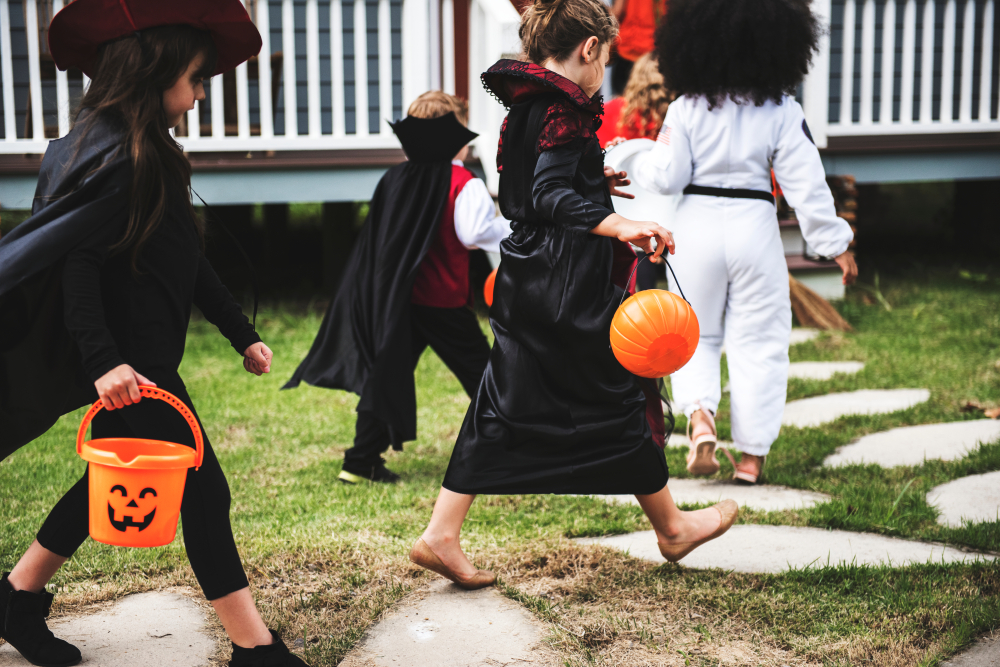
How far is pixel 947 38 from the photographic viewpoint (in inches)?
297

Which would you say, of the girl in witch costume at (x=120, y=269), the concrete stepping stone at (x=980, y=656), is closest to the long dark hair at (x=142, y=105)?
the girl in witch costume at (x=120, y=269)

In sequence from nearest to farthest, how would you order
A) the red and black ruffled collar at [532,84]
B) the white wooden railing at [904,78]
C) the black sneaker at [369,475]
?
1. the red and black ruffled collar at [532,84]
2. the black sneaker at [369,475]
3. the white wooden railing at [904,78]

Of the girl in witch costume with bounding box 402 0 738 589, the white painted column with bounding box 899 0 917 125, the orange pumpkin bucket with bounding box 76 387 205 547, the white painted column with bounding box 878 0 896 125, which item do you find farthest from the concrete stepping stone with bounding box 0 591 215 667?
the white painted column with bounding box 899 0 917 125

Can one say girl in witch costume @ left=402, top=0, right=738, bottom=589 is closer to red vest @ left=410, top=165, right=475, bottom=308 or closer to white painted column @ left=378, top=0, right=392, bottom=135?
red vest @ left=410, top=165, right=475, bottom=308

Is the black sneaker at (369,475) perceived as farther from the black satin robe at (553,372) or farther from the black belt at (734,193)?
the black belt at (734,193)

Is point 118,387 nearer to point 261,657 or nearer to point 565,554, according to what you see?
point 261,657

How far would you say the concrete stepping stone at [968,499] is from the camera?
329 cm

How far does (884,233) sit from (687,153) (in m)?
8.66

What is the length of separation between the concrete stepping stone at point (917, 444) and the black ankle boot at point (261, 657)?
257 cm

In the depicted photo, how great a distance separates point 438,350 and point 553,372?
150cm

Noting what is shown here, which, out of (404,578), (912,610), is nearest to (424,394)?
(404,578)

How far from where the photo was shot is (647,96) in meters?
4.86

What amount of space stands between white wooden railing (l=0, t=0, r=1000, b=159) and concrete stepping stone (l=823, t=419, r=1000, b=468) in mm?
3448

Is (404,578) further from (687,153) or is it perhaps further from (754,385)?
(687,153)
